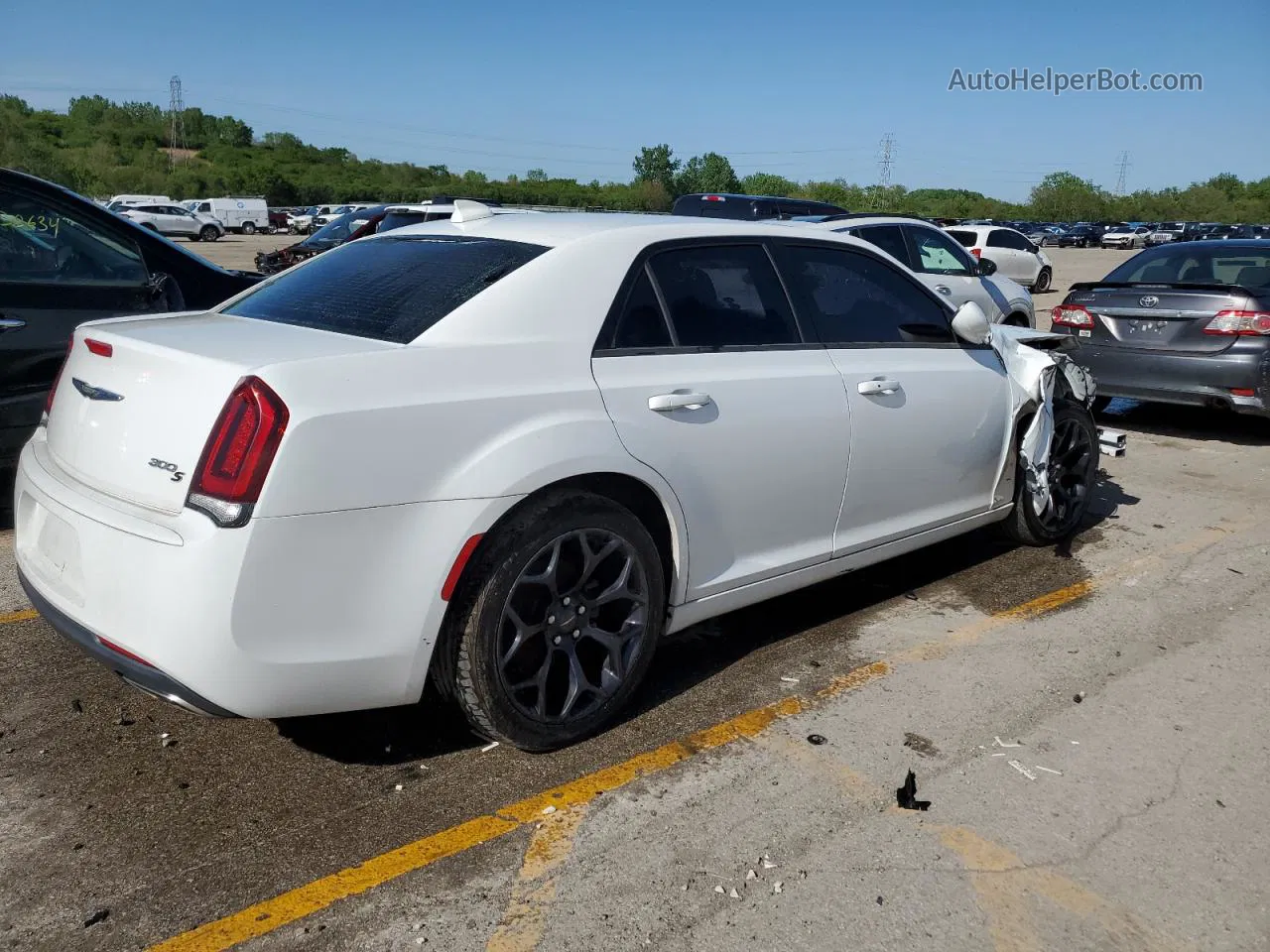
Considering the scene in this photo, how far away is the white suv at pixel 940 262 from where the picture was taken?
1033 cm

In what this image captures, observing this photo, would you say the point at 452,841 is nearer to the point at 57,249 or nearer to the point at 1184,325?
the point at 57,249

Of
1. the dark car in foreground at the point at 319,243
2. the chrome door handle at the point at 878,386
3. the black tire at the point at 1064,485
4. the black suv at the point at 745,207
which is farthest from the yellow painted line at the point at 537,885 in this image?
the dark car in foreground at the point at 319,243

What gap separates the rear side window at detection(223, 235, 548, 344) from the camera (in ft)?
10.7

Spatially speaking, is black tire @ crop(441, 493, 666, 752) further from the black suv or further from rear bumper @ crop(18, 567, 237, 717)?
the black suv

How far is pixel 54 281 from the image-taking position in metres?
5.21

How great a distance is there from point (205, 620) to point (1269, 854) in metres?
2.86

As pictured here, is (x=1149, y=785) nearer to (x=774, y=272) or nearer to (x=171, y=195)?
(x=774, y=272)

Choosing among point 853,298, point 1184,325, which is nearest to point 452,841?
point 853,298

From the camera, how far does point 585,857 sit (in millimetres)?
2811

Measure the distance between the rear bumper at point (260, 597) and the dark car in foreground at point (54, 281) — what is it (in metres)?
2.37

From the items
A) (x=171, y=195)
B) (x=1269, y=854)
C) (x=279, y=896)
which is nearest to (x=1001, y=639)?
(x=1269, y=854)

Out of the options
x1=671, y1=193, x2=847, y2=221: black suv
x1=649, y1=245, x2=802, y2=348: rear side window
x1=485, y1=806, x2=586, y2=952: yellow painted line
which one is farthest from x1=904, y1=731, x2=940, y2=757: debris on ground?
x1=671, y1=193, x2=847, y2=221: black suv

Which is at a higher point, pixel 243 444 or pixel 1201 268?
pixel 1201 268

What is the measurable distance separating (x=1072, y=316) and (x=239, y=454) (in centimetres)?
764
